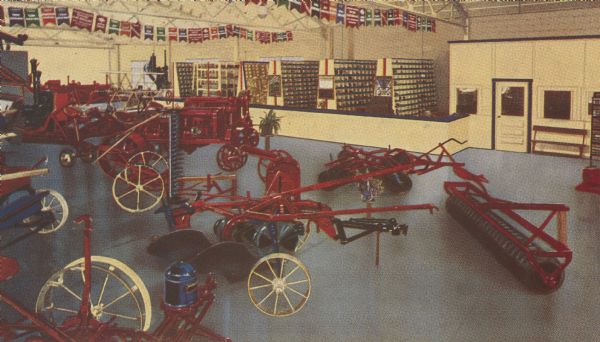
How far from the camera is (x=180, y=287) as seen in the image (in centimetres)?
354

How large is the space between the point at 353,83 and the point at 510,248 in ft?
40.4

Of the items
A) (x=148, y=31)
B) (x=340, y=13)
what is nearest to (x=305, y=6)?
(x=340, y=13)

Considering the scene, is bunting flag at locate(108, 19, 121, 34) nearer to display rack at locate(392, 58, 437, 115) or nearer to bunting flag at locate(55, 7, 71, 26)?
bunting flag at locate(55, 7, 71, 26)

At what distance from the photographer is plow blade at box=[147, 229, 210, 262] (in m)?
6.06

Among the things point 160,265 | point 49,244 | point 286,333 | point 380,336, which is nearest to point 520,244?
point 380,336

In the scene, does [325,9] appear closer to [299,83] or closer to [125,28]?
[299,83]

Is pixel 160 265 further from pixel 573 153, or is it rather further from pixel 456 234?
pixel 573 153

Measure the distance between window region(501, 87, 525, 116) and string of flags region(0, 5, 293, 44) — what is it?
10221mm

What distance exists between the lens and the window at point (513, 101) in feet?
45.9

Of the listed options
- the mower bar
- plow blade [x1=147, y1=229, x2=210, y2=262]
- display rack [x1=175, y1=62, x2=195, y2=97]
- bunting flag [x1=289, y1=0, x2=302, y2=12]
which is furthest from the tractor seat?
display rack [x1=175, y1=62, x2=195, y2=97]

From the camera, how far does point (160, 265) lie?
5.82m

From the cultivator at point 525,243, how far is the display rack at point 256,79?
43.6 feet

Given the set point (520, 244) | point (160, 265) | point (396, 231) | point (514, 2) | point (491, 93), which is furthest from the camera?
point (514, 2)

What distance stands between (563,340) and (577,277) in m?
1.59
